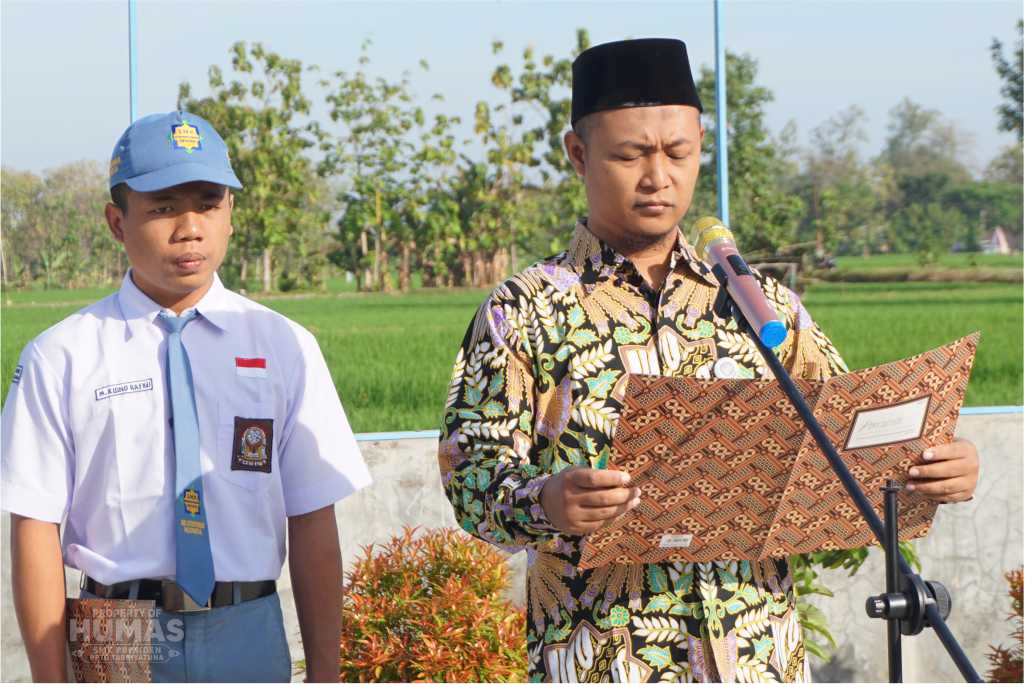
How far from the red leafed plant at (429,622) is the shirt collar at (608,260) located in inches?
77.5

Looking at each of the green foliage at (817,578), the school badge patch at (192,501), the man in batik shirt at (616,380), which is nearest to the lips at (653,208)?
the man in batik shirt at (616,380)

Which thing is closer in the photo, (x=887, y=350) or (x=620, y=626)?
(x=620, y=626)

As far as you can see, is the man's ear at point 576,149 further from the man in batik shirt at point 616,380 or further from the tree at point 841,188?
the tree at point 841,188

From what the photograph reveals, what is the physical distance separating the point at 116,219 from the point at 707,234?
3.83 ft

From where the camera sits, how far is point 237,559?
2.54 m

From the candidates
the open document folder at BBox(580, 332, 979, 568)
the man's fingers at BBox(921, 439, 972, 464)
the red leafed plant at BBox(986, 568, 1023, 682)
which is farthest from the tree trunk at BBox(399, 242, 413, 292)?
the man's fingers at BBox(921, 439, 972, 464)

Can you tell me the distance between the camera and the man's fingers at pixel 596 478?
6.73 ft

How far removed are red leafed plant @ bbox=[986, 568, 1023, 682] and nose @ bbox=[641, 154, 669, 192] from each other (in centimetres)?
329

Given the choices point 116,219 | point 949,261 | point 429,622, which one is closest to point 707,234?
point 116,219

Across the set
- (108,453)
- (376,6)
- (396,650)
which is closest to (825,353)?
(108,453)

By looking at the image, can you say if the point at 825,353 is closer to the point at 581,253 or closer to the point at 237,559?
the point at 581,253

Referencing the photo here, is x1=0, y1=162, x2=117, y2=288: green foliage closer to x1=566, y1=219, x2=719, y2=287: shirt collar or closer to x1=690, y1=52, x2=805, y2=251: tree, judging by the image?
x1=690, y1=52, x2=805, y2=251: tree

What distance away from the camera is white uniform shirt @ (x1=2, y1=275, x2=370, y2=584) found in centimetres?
249

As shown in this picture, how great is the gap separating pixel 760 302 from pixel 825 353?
610 millimetres
